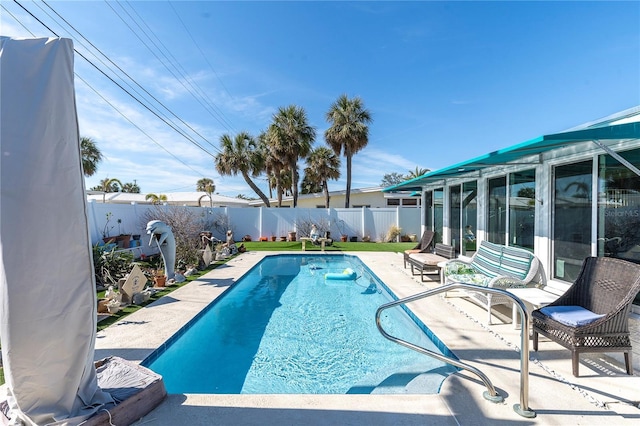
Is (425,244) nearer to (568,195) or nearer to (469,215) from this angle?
(469,215)

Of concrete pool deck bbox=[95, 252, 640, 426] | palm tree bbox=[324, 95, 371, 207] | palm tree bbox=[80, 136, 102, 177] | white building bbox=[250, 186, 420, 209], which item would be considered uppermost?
palm tree bbox=[324, 95, 371, 207]

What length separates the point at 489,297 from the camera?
4.71 metres

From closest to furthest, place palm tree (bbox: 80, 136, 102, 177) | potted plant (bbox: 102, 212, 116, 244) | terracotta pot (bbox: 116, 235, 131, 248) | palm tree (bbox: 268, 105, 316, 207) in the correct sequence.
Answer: potted plant (bbox: 102, 212, 116, 244) → terracotta pot (bbox: 116, 235, 131, 248) → palm tree (bbox: 268, 105, 316, 207) → palm tree (bbox: 80, 136, 102, 177)

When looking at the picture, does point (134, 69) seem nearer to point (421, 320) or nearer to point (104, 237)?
point (104, 237)

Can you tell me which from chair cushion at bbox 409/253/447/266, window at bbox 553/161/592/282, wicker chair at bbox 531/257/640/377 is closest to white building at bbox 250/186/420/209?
chair cushion at bbox 409/253/447/266

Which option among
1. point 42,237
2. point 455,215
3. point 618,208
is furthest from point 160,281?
point 618,208

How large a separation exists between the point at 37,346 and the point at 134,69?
11.5m

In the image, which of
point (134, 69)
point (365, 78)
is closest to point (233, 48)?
→ point (134, 69)

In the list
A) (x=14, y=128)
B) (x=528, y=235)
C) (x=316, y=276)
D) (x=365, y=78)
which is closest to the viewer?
(x=14, y=128)

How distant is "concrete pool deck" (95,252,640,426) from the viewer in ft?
8.09

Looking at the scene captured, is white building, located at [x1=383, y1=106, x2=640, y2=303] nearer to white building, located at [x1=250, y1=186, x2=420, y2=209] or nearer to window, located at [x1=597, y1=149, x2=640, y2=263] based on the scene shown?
window, located at [x1=597, y1=149, x2=640, y2=263]

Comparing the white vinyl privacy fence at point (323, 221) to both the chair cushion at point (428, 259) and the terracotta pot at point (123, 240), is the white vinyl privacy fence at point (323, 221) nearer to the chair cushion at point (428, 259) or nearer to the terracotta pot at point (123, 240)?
the terracotta pot at point (123, 240)

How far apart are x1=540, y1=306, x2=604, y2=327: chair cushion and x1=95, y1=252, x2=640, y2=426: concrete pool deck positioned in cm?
54

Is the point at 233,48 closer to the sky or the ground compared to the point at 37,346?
closer to the sky
